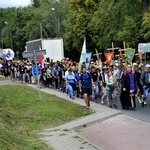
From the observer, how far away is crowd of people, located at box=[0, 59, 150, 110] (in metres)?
15.1

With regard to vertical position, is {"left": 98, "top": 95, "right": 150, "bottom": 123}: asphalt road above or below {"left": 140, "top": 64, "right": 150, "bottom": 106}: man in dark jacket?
below

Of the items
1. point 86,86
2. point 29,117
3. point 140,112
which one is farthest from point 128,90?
point 29,117

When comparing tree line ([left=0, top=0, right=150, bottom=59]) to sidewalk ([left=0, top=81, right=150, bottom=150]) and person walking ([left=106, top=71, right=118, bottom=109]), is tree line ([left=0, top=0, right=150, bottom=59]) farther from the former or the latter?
sidewalk ([left=0, top=81, right=150, bottom=150])

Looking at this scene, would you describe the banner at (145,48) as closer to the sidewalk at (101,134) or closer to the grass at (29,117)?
the grass at (29,117)

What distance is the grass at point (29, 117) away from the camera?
942 centimetres

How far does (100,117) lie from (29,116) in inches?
102

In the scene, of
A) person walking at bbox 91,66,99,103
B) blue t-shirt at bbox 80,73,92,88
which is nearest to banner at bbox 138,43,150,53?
person walking at bbox 91,66,99,103

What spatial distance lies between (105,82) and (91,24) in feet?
107

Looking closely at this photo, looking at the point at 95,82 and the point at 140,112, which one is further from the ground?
the point at 95,82

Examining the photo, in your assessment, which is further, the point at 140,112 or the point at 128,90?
the point at 128,90

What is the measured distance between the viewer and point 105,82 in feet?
52.9

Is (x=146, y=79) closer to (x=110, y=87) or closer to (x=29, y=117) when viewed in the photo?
(x=110, y=87)

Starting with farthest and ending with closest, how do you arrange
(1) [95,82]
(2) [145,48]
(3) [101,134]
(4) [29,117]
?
(2) [145,48] → (1) [95,82] → (4) [29,117] → (3) [101,134]

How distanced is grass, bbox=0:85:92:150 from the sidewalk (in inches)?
17.7
